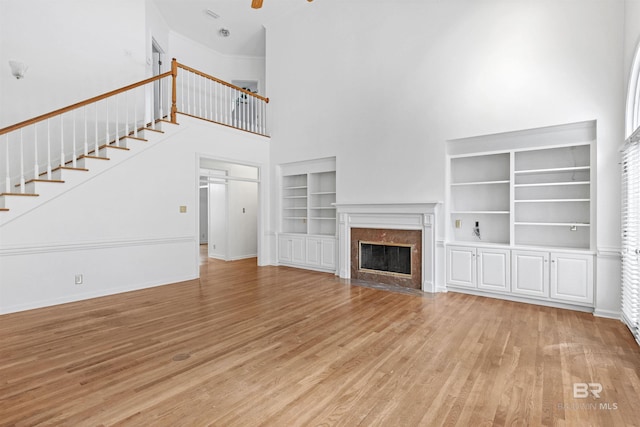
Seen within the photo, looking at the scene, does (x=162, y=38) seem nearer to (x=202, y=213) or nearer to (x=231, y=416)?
(x=202, y=213)

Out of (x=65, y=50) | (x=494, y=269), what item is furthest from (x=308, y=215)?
(x=65, y=50)

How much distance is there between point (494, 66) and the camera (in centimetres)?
478

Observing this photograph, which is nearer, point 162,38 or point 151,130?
point 151,130

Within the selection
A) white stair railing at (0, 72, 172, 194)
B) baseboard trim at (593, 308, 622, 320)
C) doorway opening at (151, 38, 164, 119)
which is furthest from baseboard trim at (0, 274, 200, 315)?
baseboard trim at (593, 308, 622, 320)

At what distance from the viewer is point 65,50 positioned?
5.53 m

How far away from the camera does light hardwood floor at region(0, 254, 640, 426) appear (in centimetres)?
205

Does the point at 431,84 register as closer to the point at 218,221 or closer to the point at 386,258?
the point at 386,258

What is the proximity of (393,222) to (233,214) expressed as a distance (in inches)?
179

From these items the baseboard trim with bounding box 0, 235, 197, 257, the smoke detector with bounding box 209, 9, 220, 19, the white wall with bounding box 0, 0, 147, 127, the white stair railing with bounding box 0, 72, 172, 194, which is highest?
the smoke detector with bounding box 209, 9, 220, 19

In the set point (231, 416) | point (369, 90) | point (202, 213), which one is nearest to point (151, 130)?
point (369, 90)

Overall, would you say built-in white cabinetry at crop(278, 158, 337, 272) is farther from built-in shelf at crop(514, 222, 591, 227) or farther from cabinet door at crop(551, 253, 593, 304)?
cabinet door at crop(551, 253, 593, 304)

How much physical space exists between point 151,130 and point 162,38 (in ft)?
11.8

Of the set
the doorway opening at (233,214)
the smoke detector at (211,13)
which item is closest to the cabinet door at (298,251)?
the doorway opening at (233,214)

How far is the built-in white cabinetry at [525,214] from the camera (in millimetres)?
4254
